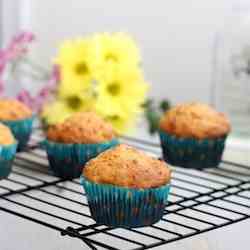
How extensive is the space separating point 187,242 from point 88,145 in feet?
1.07

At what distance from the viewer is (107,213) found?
124 cm

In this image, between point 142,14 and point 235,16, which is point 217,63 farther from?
point 142,14

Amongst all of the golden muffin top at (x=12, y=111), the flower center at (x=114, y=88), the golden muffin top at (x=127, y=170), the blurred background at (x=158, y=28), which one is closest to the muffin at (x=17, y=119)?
the golden muffin top at (x=12, y=111)

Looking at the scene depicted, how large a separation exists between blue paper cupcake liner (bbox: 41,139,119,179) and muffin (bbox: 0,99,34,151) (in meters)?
0.16

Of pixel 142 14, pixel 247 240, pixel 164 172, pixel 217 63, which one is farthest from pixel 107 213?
pixel 142 14

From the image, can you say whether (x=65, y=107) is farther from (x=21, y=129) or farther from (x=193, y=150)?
(x=193, y=150)

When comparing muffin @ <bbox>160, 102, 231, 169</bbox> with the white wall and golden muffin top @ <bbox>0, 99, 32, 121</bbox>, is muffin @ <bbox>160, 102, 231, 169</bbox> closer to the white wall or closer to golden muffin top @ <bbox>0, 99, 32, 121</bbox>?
golden muffin top @ <bbox>0, 99, 32, 121</bbox>

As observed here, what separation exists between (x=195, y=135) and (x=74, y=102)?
45cm

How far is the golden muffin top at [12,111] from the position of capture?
1655mm

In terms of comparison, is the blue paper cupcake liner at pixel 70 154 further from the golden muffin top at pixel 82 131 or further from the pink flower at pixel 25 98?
the pink flower at pixel 25 98

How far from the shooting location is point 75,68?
1891mm

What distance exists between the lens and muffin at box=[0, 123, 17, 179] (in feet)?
4.75

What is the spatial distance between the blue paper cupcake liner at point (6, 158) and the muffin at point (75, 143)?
8 cm

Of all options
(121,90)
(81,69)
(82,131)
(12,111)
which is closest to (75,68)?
(81,69)
